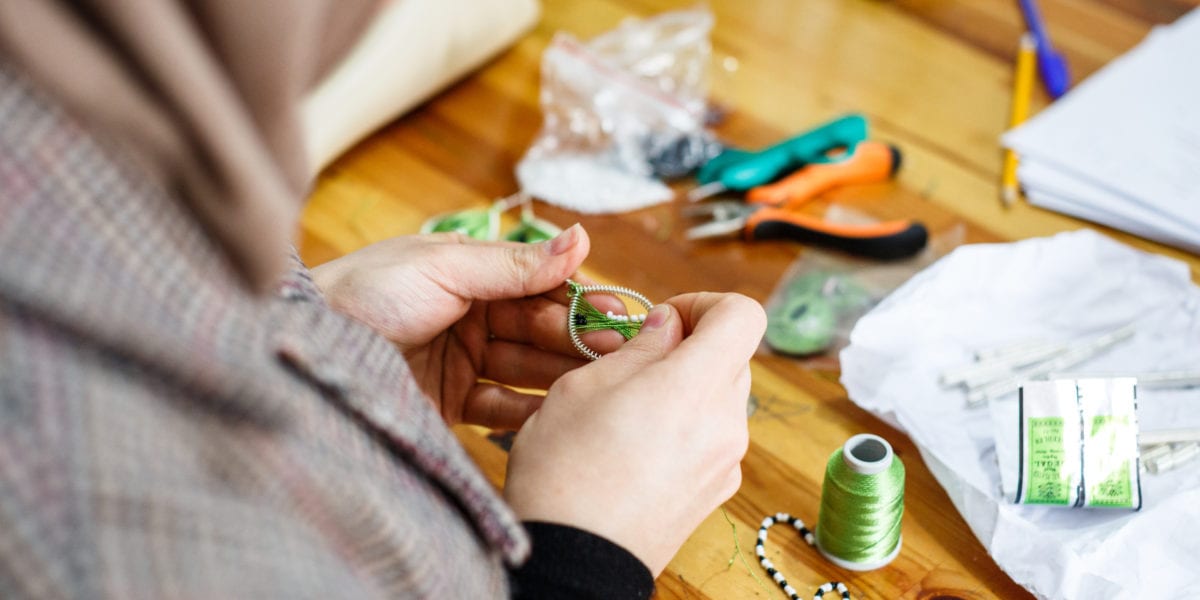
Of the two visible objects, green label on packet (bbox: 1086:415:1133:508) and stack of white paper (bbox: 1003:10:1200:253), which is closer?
green label on packet (bbox: 1086:415:1133:508)

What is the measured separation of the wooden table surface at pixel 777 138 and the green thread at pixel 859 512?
2 cm

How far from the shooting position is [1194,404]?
762mm

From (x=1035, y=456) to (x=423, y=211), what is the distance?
1.82 ft

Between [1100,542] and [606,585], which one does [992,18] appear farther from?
[606,585]

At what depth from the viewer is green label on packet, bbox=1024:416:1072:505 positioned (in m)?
0.67

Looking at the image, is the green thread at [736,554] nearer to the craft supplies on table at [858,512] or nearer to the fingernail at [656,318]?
the craft supplies on table at [858,512]

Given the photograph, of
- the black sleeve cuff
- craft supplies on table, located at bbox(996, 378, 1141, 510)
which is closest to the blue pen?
craft supplies on table, located at bbox(996, 378, 1141, 510)

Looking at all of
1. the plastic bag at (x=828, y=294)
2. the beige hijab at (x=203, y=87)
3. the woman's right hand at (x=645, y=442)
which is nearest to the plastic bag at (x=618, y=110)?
the plastic bag at (x=828, y=294)

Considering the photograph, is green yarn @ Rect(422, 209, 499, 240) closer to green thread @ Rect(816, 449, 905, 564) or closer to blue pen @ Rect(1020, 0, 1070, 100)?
green thread @ Rect(816, 449, 905, 564)

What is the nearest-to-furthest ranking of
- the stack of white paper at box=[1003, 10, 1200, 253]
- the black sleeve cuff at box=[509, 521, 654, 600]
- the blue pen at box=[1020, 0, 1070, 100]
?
the black sleeve cuff at box=[509, 521, 654, 600] < the stack of white paper at box=[1003, 10, 1200, 253] < the blue pen at box=[1020, 0, 1070, 100]

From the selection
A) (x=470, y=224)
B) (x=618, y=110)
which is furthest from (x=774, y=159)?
(x=470, y=224)

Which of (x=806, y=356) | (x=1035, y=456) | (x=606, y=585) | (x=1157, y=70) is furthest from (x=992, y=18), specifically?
(x=606, y=585)

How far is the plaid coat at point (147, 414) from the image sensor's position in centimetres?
33

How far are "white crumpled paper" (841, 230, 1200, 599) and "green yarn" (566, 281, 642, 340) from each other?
0.62 ft
